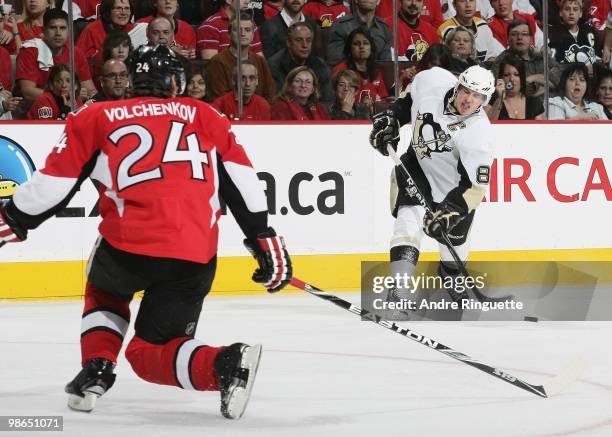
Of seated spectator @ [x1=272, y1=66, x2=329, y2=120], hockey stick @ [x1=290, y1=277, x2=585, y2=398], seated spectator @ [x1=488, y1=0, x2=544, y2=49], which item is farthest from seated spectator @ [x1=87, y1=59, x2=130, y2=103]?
hockey stick @ [x1=290, y1=277, x2=585, y2=398]

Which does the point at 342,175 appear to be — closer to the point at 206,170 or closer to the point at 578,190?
the point at 578,190

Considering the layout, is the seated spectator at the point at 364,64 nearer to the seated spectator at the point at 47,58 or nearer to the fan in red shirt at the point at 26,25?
the seated spectator at the point at 47,58

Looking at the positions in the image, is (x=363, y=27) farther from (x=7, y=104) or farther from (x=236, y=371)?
(x=236, y=371)

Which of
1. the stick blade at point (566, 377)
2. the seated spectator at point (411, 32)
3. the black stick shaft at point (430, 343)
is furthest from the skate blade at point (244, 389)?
the seated spectator at point (411, 32)

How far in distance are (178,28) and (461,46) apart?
1.66 meters

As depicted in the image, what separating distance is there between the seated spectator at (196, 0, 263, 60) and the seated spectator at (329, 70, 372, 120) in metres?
0.68

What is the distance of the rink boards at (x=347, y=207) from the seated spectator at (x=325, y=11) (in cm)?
65

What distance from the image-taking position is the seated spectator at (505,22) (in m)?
7.85

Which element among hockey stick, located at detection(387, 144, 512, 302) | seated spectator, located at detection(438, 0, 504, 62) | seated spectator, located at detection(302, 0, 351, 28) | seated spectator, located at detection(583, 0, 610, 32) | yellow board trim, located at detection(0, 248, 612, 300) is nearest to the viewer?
hockey stick, located at detection(387, 144, 512, 302)

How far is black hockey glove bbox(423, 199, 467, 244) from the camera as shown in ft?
21.1

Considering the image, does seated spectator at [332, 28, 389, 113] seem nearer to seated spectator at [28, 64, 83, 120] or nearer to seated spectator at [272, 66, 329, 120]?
seated spectator at [272, 66, 329, 120]

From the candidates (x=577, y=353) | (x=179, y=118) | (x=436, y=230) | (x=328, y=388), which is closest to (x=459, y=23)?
(x=436, y=230)

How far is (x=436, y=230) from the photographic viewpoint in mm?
6453

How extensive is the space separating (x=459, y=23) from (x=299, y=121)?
1.22 m
